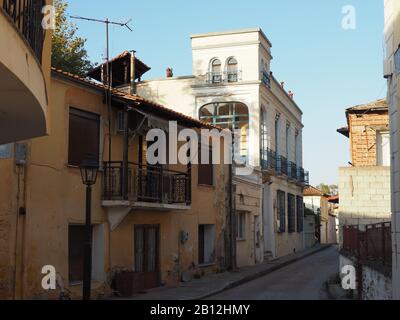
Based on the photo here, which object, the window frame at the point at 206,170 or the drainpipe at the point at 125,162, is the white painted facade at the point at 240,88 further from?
the drainpipe at the point at 125,162

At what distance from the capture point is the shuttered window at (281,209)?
34.2 meters

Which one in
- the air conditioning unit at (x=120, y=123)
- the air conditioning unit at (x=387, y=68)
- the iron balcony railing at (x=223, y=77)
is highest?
the iron balcony railing at (x=223, y=77)

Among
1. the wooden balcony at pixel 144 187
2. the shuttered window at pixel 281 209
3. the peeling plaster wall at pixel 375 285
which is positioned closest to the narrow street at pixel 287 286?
the peeling plaster wall at pixel 375 285

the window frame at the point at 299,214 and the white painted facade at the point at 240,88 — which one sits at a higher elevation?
the white painted facade at the point at 240,88

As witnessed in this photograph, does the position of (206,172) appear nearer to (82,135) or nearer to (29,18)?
(82,135)

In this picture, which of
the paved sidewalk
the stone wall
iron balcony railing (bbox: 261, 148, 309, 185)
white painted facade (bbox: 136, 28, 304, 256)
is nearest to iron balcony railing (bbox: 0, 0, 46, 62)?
the paved sidewalk

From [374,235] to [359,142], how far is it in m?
13.6

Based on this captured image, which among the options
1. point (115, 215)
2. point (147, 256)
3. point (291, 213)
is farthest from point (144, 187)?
point (291, 213)

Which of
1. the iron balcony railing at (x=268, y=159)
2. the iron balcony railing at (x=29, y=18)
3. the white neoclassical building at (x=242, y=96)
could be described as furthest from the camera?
the iron balcony railing at (x=268, y=159)

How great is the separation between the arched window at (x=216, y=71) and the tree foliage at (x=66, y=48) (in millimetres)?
6131

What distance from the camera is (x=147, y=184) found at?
16.2 m

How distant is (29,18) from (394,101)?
283 inches
